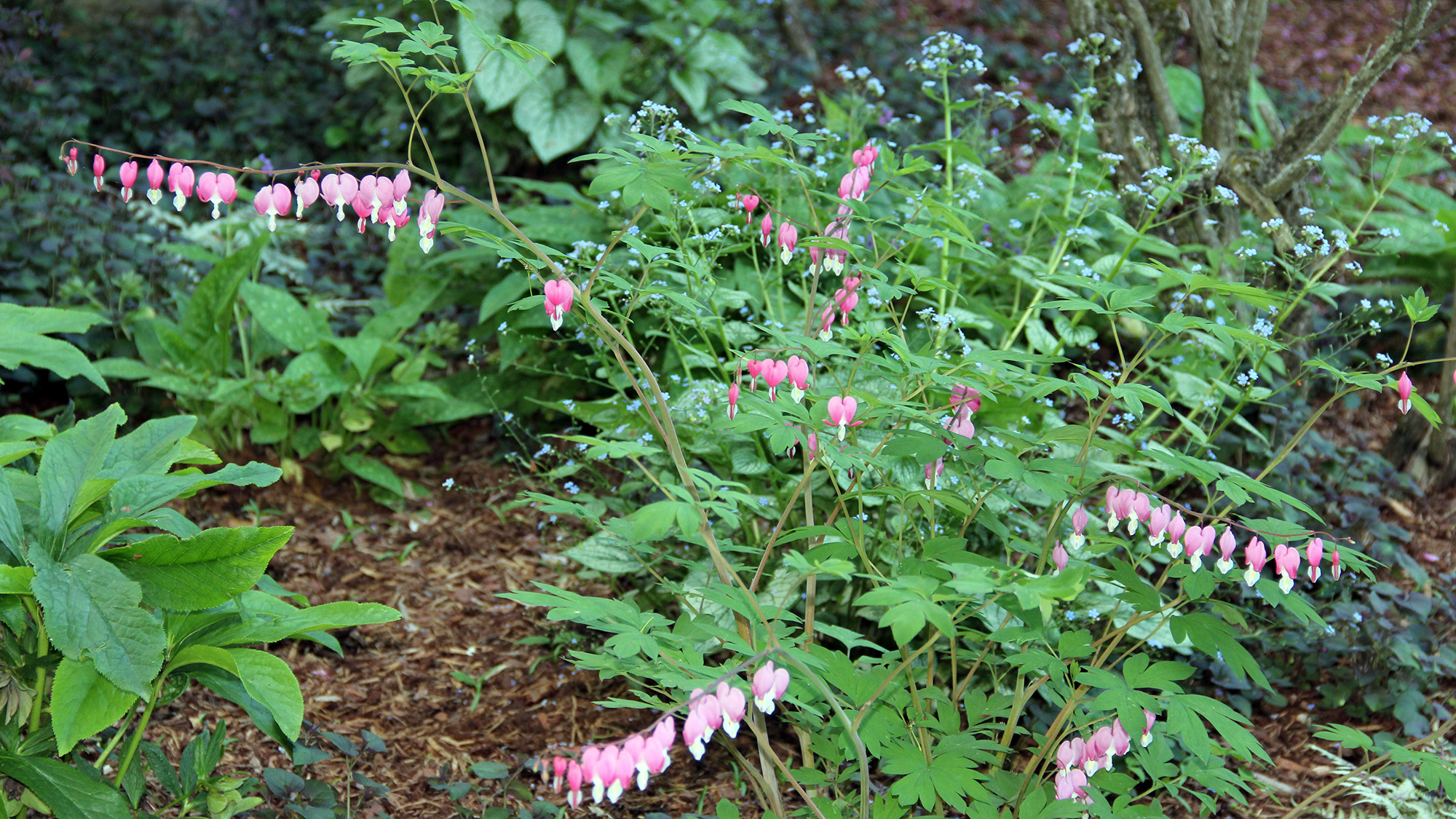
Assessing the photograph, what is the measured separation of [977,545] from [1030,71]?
5846 mm

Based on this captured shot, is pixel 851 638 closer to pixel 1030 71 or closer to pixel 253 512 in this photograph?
pixel 253 512

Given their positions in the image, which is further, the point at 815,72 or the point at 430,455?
the point at 815,72

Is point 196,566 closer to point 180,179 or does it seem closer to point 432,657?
point 180,179

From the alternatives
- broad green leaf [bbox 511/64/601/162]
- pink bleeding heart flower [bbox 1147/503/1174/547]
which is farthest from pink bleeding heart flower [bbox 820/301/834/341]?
broad green leaf [bbox 511/64/601/162]

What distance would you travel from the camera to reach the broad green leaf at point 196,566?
176 cm

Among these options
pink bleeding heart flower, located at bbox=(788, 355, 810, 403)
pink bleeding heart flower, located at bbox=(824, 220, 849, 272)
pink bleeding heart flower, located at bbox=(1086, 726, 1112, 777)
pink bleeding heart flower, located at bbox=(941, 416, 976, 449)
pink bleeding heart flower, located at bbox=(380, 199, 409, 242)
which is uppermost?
pink bleeding heart flower, located at bbox=(380, 199, 409, 242)

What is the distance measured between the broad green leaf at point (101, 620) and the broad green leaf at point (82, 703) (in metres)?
0.03

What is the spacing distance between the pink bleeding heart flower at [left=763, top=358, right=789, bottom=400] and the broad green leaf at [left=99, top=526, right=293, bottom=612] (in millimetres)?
855

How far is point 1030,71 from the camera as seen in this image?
757 cm

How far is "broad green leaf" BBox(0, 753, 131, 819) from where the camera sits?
1.68 metres

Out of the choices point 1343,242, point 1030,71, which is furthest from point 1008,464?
point 1030,71

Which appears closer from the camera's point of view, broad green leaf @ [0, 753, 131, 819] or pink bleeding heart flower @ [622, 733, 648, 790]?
pink bleeding heart flower @ [622, 733, 648, 790]

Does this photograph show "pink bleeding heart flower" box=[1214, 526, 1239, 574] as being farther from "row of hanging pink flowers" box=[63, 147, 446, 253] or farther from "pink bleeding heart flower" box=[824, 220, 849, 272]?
Answer: "row of hanging pink flowers" box=[63, 147, 446, 253]

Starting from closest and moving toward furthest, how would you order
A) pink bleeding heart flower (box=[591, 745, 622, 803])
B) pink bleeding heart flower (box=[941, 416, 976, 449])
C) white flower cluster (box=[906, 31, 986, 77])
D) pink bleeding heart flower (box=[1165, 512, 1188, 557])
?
1. pink bleeding heart flower (box=[591, 745, 622, 803])
2. pink bleeding heart flower (box=[1165, 512, 1188, 557])
3. pink bleeding heart flower (box=[941, 416, 976, 449])
4. white flower cluster (box=[906, 31, 986, 77])
